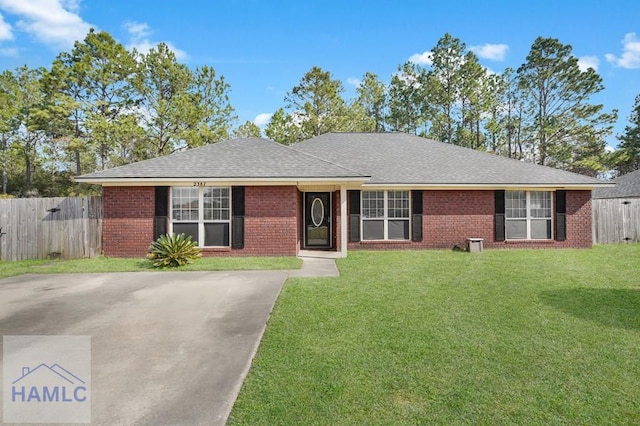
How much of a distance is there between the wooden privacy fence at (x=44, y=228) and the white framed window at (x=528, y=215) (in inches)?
574

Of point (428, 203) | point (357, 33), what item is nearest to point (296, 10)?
point (357, 33)

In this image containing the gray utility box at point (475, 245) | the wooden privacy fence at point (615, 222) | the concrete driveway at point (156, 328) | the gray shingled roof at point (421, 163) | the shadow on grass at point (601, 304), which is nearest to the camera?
the concrete driveway at point (156, 328)

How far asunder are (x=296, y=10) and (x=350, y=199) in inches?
283

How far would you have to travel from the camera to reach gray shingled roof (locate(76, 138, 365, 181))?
1062 cm

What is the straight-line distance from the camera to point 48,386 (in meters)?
3.28

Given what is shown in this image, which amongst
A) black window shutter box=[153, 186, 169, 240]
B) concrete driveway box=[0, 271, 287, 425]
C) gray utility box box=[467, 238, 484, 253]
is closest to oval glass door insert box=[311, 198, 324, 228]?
concrete driveway box=[0, 271, 287, 425]

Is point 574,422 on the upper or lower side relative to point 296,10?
lower

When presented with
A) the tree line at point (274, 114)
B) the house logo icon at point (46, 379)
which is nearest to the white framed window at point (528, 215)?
the house logo icon at point (46, 379)

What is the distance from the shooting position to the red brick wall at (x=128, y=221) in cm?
1080

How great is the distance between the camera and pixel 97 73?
25.4 m

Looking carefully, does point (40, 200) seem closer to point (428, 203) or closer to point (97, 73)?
point (428, 203)

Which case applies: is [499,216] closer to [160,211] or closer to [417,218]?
[417,218]

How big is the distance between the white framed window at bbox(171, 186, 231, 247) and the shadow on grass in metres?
8.68

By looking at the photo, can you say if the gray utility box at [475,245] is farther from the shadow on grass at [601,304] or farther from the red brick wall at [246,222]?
the red brick wall at [246,222]
